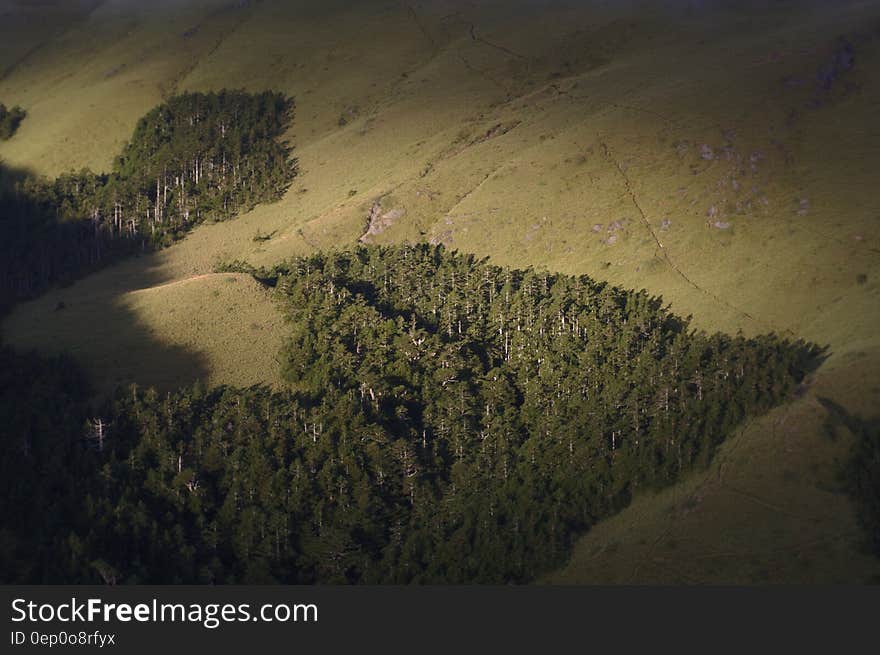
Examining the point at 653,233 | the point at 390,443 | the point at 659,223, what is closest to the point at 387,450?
the point at 390,443

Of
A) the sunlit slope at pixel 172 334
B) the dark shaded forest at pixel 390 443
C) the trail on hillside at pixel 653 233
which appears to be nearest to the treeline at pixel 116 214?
the sunlit slope at pixel 172 334

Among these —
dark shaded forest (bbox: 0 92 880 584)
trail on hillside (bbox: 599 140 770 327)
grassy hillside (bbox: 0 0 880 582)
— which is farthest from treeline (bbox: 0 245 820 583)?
trail on hillside (bbox: 599 140 770 327)

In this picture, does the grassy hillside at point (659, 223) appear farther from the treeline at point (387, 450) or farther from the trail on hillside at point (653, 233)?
the treeline at point (387, 450)

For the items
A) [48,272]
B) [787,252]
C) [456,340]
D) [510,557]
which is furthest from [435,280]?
[48,272]

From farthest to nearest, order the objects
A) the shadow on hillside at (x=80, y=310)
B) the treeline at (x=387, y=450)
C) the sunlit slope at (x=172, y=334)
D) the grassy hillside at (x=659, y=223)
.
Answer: the shadow on hillside at (x=80, y=310), the sunlit slope at (x=172, y=334), the treeline at (x=387, y=450), the grassy hillside at (x=659, y=223)

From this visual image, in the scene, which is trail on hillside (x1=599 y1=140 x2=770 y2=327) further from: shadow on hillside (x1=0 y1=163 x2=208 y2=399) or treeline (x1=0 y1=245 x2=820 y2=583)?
shadow on hillside (x1=0 y1=163 x2=208 y2=399)

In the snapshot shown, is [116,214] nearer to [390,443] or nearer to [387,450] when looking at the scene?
[390,443]
